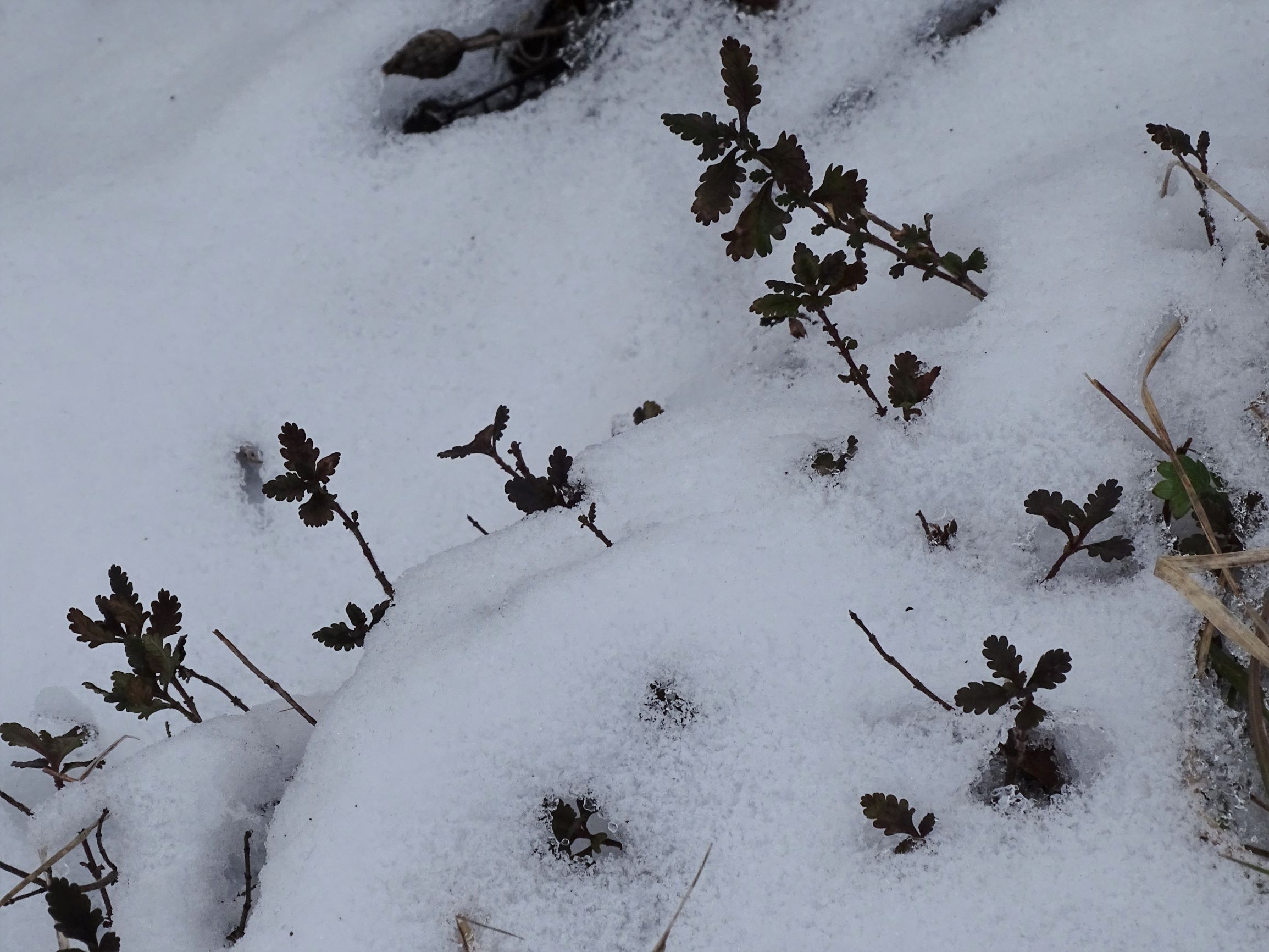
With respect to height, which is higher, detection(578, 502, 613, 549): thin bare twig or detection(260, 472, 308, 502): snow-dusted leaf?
detection(260, 472, 308, 502): snow-dusted leaf

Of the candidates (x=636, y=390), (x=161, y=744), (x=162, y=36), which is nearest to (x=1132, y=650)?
(x=636, y=390)

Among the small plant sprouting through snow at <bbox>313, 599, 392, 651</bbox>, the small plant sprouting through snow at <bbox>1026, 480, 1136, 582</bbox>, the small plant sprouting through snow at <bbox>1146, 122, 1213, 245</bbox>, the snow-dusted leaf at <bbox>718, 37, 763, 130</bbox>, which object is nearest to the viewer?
the small plant sprouting through snow at <bbox>1026, 480, 1136, 582</bbox>

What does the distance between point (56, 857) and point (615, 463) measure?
1414 millimetres

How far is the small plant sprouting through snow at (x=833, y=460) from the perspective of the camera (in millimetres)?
2133

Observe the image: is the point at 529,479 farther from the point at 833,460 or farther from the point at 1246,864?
the point at 1246,864

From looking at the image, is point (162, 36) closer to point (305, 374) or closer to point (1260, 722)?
point (305, 374)

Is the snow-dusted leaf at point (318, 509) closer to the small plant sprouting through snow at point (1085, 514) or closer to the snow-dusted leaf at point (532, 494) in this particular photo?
the snow-dusted leaf at point (532, 494)

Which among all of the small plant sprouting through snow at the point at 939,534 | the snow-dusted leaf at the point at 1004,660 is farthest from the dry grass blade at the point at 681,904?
the small plant sprouting through snow at the point at 939,534

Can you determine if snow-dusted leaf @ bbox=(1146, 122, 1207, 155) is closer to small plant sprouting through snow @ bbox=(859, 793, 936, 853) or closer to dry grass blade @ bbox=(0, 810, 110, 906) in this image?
small plant sprouting through snow @ bbox=(859, 793, 936, 853)

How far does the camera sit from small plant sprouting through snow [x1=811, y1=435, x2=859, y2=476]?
7.00 ft

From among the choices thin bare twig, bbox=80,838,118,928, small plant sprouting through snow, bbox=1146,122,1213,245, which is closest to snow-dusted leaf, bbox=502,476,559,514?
thin bare twig, bbox=80,838,118,928

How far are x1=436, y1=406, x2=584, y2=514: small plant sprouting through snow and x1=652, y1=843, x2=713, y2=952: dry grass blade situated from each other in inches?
33.7

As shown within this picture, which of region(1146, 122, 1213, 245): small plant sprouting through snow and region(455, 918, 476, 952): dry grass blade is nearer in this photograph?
region(455, 918, 476, 952): dry grass blade

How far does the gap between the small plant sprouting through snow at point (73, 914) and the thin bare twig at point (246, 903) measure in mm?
236
